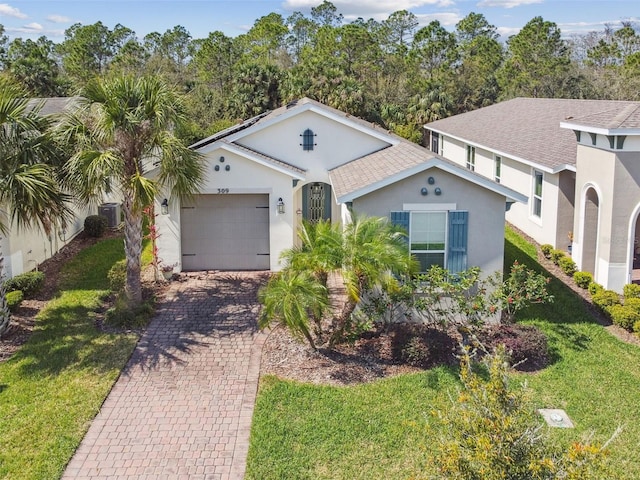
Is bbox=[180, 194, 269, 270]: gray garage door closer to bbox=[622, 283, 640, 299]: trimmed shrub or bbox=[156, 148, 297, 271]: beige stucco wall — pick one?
bbox=[156, 148, 297, 271]: beige stucco wall

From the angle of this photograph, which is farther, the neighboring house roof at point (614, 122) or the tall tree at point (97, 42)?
the tall tree at point (97, 42)

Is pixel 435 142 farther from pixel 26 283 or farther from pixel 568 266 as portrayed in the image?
pixel 26 283

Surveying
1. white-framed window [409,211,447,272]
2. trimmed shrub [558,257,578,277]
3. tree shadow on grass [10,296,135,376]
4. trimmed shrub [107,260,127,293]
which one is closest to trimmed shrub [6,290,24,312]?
tree shadow on grass [10,296,135,376]

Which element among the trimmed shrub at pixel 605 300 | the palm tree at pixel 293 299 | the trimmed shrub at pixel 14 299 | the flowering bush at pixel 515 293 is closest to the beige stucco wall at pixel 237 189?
the trimmed shrub at pixel 14 299

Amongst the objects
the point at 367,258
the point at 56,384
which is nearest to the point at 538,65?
the point at 367,258

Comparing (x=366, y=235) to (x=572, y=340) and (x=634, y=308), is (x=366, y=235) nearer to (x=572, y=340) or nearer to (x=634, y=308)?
(x=572, y=340)

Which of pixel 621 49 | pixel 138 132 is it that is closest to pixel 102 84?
pixel 138 132

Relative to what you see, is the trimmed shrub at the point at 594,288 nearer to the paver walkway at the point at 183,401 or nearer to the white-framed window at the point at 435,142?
the paver walkway at the point at 183,401
